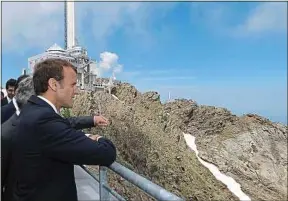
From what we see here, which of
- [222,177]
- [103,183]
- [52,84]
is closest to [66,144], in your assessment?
[52,84]

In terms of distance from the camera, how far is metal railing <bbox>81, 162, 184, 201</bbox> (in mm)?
1397

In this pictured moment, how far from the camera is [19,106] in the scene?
219cm

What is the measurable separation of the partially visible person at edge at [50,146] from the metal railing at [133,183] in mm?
96

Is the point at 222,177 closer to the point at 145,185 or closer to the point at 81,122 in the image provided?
the point at 81,122

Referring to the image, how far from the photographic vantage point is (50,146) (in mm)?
1732

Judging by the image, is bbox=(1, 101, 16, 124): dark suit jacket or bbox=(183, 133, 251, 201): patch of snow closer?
bbox=(1, 101, 16, 124): dark suit jacket

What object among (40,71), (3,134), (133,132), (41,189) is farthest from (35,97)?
(133,132)

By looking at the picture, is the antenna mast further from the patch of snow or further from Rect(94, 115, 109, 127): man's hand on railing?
Rect(94, 115, 109, 127): man's hand on railing

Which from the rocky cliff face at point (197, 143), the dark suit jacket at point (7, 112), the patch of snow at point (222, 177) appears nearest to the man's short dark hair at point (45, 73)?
the dark suit jacket at point (7, 112)

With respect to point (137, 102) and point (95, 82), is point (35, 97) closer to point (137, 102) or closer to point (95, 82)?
point (95, 82)

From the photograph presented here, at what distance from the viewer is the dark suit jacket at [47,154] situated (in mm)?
1725

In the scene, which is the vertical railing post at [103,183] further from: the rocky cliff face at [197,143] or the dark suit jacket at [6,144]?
the rocky cliff face at [197,143]

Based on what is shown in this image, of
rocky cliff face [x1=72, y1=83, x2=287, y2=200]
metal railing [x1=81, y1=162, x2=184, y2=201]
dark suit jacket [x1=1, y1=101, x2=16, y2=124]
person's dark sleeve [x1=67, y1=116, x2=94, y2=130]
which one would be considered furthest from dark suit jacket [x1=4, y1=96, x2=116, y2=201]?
Answer: rocky cliff face [x1=72, y1=83, x2=287, y2=200]

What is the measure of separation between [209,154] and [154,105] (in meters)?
8.95
